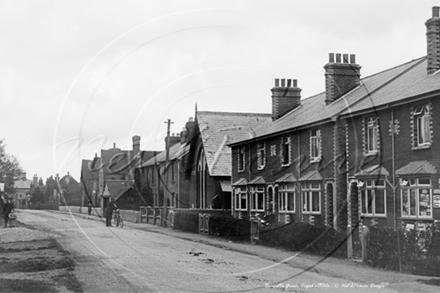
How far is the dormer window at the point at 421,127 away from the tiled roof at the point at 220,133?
24.3 metres

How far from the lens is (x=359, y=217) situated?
23.5 m

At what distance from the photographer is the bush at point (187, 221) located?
35806mm

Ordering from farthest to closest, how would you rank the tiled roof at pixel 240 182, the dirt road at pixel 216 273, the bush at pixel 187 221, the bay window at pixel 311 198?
the tiled roof at pixel 240 182 < the bush at pixel 187 221 < the bay window at pixel 311 198 < the dirt road at pixel 216 273

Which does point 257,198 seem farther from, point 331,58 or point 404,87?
point 404,87

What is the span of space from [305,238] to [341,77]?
9828 mm

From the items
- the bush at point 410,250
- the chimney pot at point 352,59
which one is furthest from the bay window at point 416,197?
the chimney pot at point 352,59

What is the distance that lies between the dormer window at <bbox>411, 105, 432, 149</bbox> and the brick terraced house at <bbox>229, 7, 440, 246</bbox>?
0.03 m

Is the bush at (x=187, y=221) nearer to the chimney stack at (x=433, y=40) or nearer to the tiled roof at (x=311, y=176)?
the tiled roof at (x=311, y=176)

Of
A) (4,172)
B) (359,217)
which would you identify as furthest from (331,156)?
(4,172)

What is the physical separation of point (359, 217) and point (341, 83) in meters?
7.78

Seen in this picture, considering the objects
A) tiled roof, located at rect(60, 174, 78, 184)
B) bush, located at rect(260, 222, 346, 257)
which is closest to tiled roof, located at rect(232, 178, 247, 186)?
bush, located at rect(260, 222, 346, 257)

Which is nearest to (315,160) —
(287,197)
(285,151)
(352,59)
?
(287,197)

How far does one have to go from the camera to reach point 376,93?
24.0 metres

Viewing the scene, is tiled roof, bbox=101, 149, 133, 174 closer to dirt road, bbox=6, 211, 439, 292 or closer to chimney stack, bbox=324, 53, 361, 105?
chimney stack, bbox=324, 53, 361, 105
